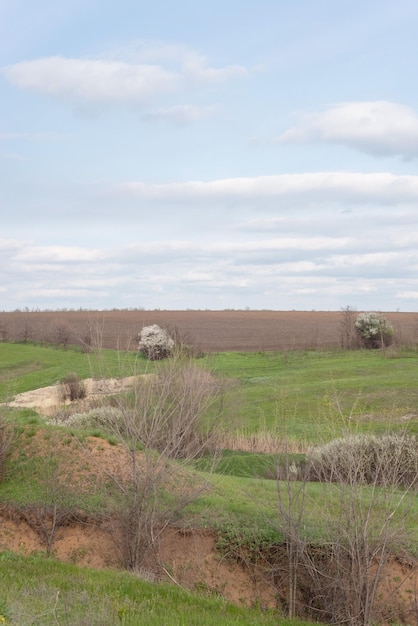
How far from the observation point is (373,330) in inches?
2095

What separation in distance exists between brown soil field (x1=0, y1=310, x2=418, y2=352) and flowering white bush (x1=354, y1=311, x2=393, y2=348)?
35.5 inches

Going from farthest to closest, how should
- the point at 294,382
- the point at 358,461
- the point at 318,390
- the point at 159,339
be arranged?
the point at 159,339 → the point at 294,382 → the point at 318,390 → the point at 358,461

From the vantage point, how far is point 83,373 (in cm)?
4091

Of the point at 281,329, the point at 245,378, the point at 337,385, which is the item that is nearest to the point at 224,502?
the point at 337,385

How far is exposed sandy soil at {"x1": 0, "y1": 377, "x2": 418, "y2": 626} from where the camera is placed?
456 inches

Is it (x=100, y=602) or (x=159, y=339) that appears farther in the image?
(x=159, y=339)

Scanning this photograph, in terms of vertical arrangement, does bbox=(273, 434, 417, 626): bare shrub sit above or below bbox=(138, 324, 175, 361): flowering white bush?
below

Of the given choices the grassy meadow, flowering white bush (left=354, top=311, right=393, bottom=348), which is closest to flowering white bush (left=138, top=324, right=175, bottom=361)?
the grassy meadow

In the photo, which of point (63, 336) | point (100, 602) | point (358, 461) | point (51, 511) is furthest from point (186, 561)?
point (63, 336)

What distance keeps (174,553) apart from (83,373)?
29.0 m

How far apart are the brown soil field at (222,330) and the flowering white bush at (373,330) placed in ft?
2.96

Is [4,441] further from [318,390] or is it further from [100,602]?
[318,390]

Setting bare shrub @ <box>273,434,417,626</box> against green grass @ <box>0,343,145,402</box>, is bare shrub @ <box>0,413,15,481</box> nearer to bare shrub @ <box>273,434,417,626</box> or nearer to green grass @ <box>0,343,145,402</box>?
bare shrub @ <box>273,434,417,626</box>

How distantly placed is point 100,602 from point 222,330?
70736mm
